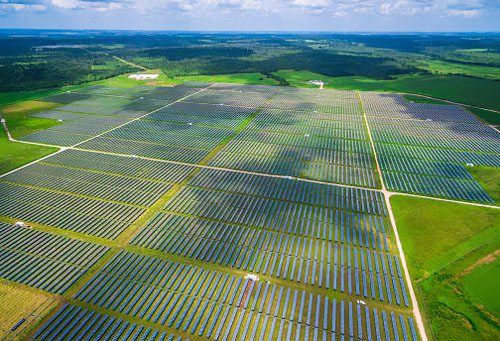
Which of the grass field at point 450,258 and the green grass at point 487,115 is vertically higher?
the green grass at point 487,115

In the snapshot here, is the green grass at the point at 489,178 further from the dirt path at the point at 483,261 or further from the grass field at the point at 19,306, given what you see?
the grass field at the point at 19,306

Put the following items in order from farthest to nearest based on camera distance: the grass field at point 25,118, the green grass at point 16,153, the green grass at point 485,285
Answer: the grass field at point 25,118, the green grass at point 16,153, the green grass at point 485,285

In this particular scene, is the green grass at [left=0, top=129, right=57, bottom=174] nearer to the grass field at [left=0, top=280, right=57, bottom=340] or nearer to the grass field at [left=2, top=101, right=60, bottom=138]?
the grass field at [left=2, top=101, right=60, bottom=138]

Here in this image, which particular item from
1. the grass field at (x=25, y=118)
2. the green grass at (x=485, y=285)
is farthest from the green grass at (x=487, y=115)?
the grass field at (x=25, y=118)

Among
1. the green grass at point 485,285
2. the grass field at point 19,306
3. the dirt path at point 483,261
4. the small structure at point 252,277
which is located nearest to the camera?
the grass field at point 19,306

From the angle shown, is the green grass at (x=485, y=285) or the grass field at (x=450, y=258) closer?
the grass field at (x=450, y=258)

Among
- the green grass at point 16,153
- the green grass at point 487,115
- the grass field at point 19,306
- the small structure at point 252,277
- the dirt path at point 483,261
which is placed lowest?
the grass field at point 19,306

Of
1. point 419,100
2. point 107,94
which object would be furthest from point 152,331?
point 419,100

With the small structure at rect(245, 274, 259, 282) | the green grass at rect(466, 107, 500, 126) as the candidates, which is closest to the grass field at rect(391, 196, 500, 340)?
the small structure at rect(245, 274, 259, 282)
